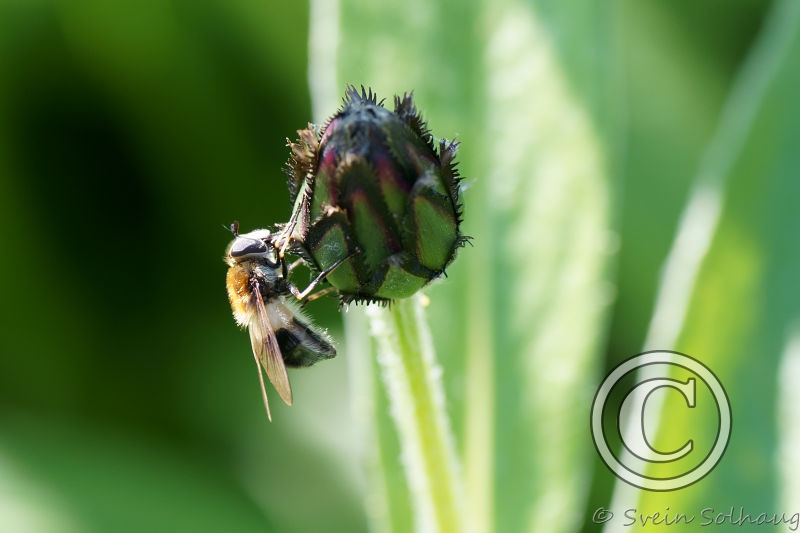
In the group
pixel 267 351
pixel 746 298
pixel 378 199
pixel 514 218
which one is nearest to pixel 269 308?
pixel 267 351

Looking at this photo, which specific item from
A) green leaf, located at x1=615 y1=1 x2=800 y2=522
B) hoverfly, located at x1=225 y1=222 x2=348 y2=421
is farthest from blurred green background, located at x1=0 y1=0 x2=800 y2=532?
hoverfly, located at x1=225 y1=222 x2=348 y2=421

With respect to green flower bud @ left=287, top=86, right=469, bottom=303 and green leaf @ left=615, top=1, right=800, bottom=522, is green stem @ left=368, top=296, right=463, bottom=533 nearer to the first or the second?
green flower bud @ left=287, top=86, right=469, bottom=303

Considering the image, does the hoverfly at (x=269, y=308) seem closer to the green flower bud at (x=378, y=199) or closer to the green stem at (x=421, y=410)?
the green stem at (x=421, y=410)

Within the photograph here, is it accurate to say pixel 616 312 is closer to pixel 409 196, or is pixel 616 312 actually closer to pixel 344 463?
pixel 344 463

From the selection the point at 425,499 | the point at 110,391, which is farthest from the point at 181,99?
the point at 425,499

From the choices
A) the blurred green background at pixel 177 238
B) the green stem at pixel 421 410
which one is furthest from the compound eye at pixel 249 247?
the blurred green background at pixel 177 238

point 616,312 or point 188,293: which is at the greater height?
point 188,293
